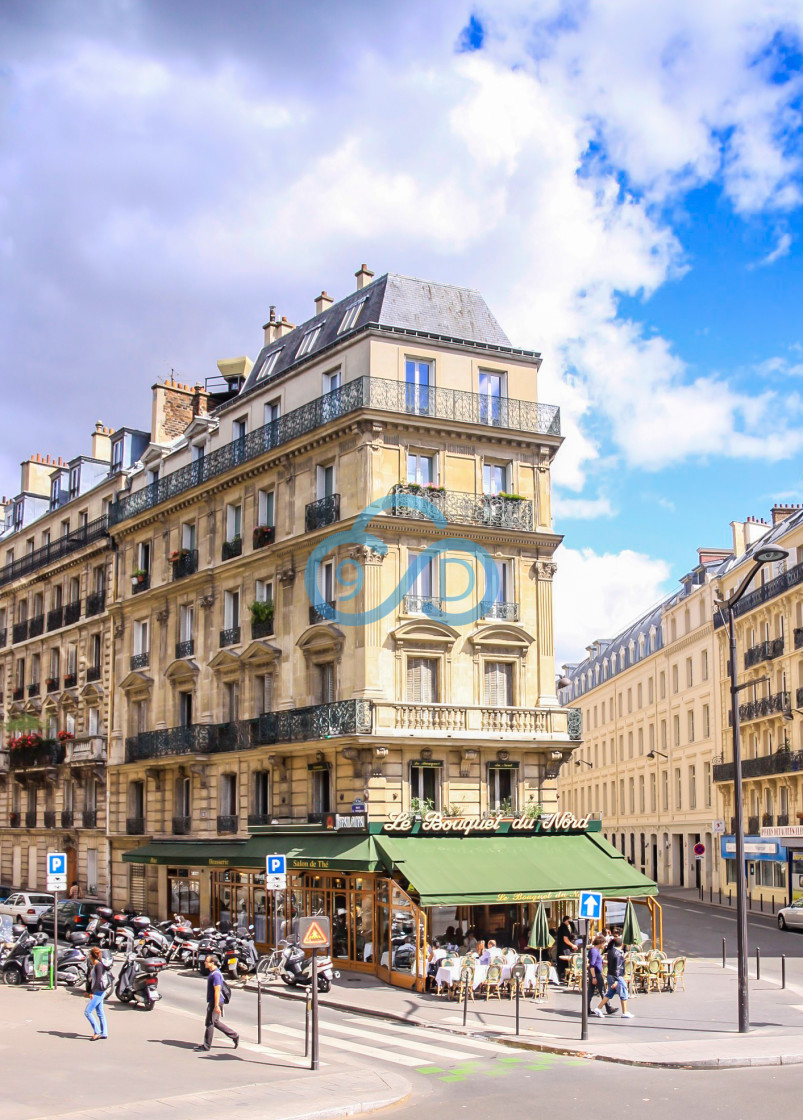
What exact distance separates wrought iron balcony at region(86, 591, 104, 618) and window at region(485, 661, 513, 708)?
55.6 feet

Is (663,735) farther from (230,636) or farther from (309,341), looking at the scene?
(309,341)

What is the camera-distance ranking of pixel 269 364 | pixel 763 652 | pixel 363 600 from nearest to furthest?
pixel 363 600 → pixel 269 364 → pixel 763 652

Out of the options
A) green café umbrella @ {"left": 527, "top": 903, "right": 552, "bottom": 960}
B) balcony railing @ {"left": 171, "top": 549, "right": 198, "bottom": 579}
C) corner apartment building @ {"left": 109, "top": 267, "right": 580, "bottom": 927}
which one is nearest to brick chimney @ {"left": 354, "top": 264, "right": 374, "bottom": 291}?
corner apartment building @ {"left": 109, "top": 267, "right": 580, "bottom": 927}

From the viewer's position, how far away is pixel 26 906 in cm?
3569

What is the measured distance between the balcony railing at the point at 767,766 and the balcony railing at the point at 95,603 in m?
26.4

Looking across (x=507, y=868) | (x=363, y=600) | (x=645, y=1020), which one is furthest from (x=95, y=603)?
(x=645, y=1020)

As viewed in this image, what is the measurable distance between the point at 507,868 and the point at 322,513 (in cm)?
964

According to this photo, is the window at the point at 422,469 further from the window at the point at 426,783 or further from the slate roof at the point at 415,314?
the window at the point at 426,783

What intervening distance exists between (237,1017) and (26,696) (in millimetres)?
28448

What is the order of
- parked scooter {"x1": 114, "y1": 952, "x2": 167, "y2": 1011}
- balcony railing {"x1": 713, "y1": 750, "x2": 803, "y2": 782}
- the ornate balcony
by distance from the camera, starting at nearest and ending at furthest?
1. parked scooter {"x1": 114, "y1": 952, "x2": 167, "y2": 1011}
2. the ornate balcony
3. balcony railing {"x1": 713, "y1": 750, "x2": 803, "y2": 782}

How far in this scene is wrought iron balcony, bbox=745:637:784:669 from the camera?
49781 mm

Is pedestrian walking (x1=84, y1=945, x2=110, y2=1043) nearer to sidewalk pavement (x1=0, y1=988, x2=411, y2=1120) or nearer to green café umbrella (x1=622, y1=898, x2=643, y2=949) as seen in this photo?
sidewalk pavement (x1=0, y1=988, x2=411, y2=1120)

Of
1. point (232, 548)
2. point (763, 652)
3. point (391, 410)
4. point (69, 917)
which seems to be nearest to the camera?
point (391, 410)

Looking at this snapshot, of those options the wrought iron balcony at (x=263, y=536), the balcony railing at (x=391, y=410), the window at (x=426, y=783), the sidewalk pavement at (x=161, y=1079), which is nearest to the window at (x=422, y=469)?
the balcony railing at (x=391, y=410)
